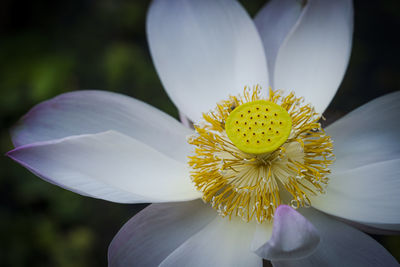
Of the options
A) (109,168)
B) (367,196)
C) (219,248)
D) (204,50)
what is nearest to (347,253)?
(367,196)

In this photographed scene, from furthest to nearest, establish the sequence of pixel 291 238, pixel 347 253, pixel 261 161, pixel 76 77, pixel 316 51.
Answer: pixel 76 77
pixel 316 51
pixel 261 161
pixel 347 253
pixel 291 238

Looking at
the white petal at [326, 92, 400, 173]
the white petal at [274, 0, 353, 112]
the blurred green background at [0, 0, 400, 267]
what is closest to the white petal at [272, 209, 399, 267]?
the white petal at [326, 92, 400, 173]

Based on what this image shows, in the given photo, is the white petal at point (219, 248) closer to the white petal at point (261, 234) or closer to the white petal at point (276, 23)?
the white petal at point (261, 234)

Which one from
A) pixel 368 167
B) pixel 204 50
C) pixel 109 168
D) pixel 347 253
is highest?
pixel 204 50

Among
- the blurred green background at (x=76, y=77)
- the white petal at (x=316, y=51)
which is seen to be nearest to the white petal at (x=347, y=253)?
the white petal at (x=316, y=51)

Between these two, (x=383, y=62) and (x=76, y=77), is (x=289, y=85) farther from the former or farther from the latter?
(x=76, y=77)

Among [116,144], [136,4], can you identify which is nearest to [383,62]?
[136,4]

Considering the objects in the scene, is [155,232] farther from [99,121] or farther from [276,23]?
[276,23]

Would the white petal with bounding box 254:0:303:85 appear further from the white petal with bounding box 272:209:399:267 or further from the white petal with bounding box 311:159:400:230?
the white petal with bounding box 272:209:399:267
